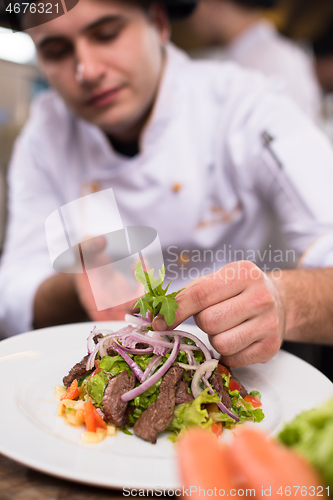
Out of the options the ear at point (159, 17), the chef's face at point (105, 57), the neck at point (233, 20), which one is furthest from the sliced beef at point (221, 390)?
the neck at point (233, 20)

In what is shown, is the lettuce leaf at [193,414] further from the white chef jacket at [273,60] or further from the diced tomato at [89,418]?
the white chef jacket at [273,60]

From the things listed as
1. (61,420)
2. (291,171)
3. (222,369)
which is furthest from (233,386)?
(291,171)

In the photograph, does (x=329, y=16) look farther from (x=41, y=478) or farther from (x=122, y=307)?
(x=41, y=478)

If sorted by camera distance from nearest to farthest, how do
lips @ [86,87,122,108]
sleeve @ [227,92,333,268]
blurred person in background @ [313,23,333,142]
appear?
sleeve @ [227,92,333,268] < lips @ [86,87,122,108] < blurred person in background @ [313,23,333,142]

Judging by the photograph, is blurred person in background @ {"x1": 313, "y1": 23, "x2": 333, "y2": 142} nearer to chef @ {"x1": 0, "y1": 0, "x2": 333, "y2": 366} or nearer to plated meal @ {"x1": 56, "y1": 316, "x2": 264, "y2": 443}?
chef @ {"x1": 0, "y1": 0, "x2": 333, "y2": 366}

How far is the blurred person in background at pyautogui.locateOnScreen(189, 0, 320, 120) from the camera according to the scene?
11.6 feet

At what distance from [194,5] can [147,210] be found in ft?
3.43

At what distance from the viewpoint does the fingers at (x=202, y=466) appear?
14.3 inches

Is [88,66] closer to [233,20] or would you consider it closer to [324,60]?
[233,20]

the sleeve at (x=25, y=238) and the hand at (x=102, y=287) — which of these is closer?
the hand at (x=102, y=287)

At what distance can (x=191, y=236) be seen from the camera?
1.98 m

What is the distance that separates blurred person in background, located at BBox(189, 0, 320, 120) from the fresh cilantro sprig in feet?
10.3

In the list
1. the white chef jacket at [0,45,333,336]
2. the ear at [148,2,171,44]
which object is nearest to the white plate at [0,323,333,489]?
the white chef jacket at [0,45,333,336]

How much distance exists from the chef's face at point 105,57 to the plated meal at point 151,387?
1.18m
